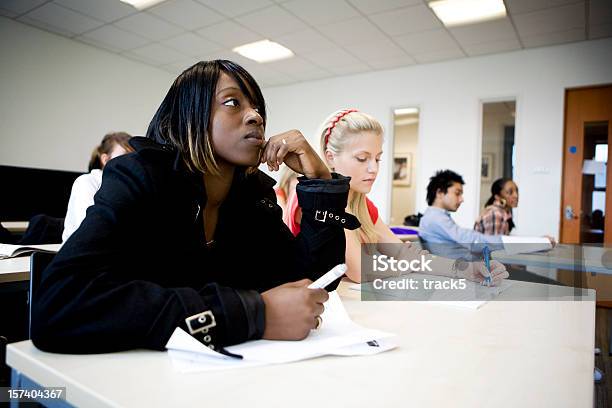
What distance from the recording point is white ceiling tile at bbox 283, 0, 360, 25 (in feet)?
12.7

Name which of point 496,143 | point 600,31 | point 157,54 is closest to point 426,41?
point 600,31

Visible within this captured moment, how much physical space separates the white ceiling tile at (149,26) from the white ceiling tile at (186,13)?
0.13 metres

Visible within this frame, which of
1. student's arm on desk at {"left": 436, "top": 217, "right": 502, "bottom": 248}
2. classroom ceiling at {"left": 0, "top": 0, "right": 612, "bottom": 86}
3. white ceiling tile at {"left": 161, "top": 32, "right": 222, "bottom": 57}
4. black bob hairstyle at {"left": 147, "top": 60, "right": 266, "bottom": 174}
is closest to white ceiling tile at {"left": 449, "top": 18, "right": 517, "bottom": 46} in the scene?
classroom ceiling at {"left": 0, "top": 0, "right": 612, "bottom": 86}

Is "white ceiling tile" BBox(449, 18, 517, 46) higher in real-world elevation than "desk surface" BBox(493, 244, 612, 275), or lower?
higher

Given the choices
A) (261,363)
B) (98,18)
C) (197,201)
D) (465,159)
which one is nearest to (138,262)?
(197,201)

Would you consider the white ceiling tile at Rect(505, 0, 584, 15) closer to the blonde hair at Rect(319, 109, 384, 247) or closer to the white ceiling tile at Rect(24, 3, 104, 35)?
the blonde hair at Rect(319, 109, 384, 247)

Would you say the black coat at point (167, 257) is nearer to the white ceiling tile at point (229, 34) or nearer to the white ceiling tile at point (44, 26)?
the white ceiling tile at point (229, 34)

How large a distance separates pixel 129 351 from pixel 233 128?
1.69 feet

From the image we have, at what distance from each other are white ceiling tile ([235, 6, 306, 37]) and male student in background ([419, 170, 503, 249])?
2.28 m

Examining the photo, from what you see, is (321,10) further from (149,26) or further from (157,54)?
(157,54)

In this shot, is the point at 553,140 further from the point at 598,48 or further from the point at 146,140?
the point at 146,140

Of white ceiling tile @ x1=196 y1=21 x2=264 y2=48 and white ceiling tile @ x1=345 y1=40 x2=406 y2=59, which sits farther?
white ceiling tile @ x1=345 y1=40 x2=406 y2=59

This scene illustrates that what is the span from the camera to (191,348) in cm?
61

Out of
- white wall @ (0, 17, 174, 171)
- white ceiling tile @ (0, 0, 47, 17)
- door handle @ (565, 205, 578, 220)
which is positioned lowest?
door handle @ (565, 205, 578, 220)
